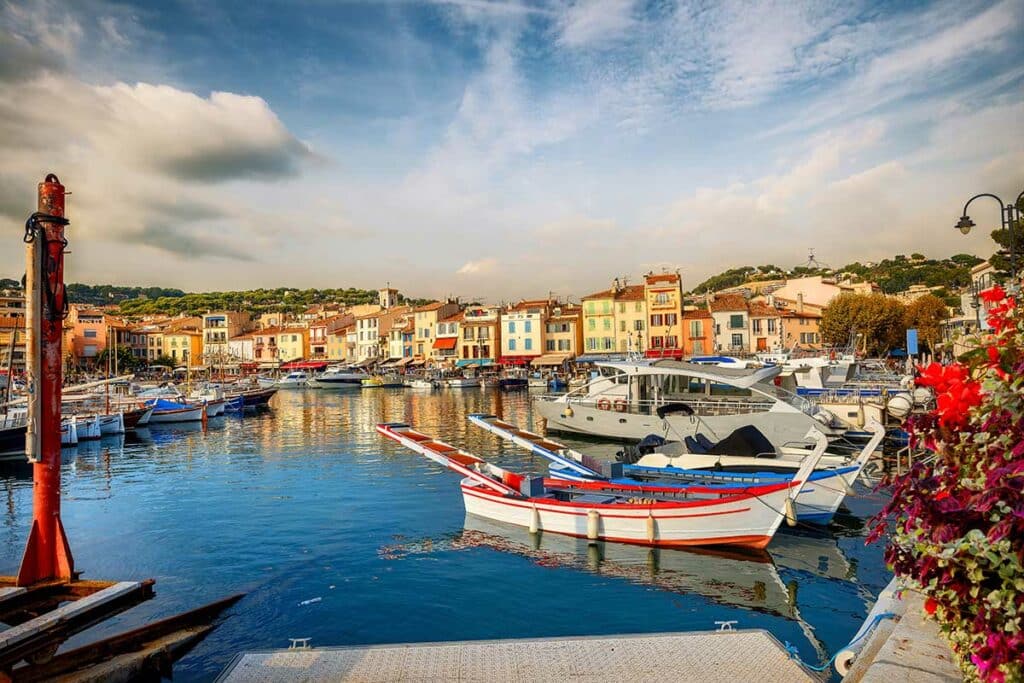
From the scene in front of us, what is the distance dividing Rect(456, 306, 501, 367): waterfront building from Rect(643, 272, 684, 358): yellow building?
21.4m

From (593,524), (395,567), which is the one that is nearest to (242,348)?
(395,567)

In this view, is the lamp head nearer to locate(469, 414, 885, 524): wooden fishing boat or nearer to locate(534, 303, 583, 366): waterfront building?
locate(469, 414, 885, 524): wooden fishing boat

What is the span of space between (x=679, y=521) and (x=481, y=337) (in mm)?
75287

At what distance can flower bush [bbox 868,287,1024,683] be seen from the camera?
10.7 ft

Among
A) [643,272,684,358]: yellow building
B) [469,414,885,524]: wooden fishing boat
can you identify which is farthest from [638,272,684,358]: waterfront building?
[469,414,885,524]: wooden fishing boat

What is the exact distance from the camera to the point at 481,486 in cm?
1625

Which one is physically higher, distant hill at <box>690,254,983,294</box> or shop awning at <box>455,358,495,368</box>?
distant hill at <box>690,254,983,294</box>

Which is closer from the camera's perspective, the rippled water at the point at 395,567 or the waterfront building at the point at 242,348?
the rippled water at the point at 395,567

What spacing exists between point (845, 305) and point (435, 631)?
206ft

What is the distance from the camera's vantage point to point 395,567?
44.9 ft

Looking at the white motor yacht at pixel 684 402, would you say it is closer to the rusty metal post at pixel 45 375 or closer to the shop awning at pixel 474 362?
the rusty metal post at pixel 45 375

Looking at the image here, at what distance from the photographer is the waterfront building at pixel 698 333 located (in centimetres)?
7258

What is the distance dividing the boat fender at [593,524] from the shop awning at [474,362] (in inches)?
2761

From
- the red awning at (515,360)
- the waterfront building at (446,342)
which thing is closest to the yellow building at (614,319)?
the red awning at (515,360)
